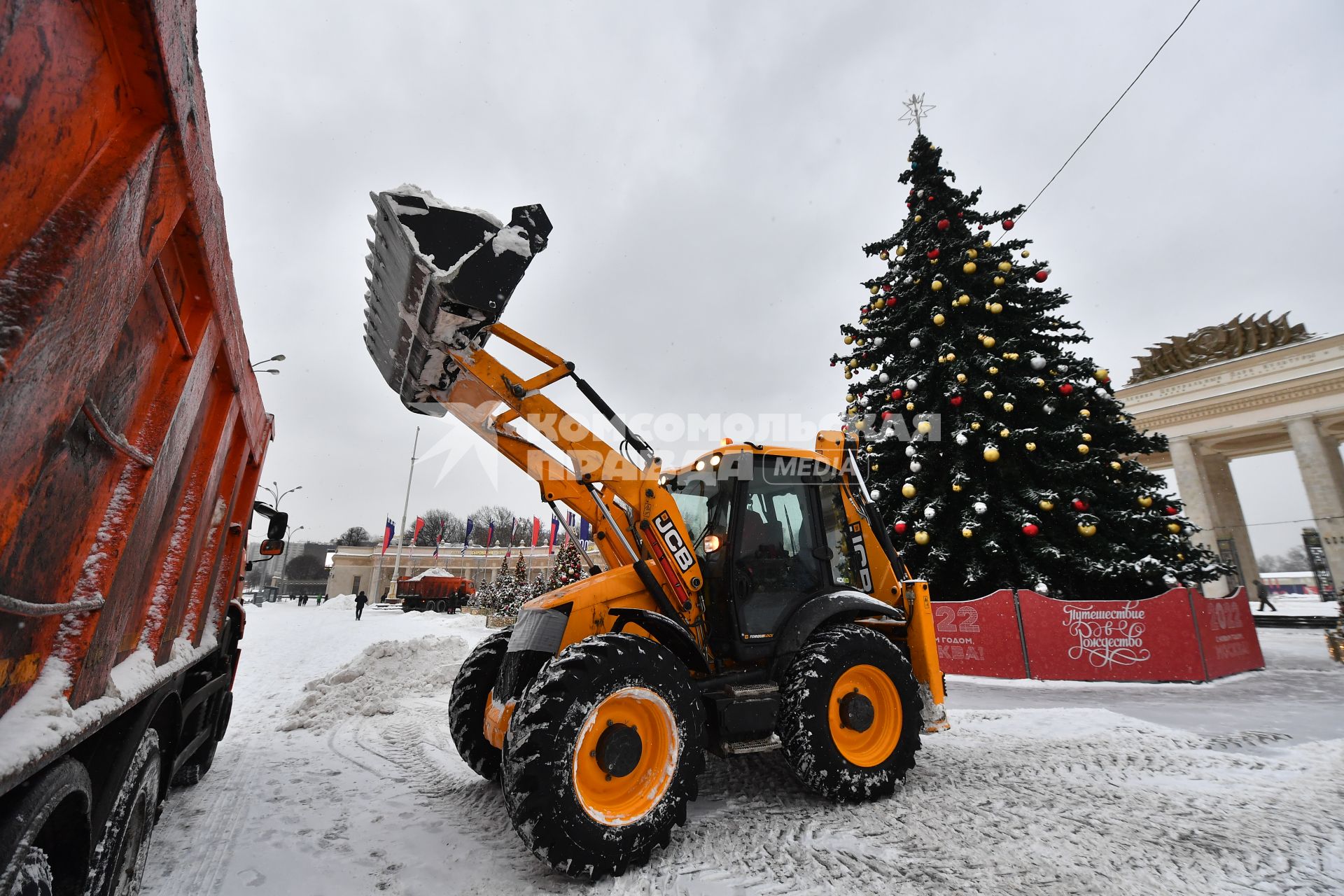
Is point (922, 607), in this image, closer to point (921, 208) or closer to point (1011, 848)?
point (1011, 848)

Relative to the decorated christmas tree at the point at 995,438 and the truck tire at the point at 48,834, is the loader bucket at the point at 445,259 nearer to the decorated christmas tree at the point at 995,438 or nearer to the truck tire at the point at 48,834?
the truck tire at the point at 48,834

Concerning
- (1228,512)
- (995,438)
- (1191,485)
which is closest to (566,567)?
(995,438)

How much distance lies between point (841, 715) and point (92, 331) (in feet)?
14.2

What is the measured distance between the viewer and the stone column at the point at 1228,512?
2528 cm

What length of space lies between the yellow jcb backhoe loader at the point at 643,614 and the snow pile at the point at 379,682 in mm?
3101

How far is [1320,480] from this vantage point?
888 inches

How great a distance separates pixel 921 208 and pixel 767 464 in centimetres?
1029

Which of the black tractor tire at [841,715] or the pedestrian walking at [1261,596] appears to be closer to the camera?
the black tractor tire at [841,715]

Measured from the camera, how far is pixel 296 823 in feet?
12.0

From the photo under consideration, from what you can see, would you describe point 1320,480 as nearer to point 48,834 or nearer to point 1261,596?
point 1261,596

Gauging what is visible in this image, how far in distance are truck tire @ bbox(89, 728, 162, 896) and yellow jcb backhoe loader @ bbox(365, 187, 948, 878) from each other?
1.44 m

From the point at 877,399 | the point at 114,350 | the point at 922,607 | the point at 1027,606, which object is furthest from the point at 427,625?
the point at 114,350

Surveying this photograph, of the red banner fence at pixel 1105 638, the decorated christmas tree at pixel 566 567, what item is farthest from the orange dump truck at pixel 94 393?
the decorated christmas tree at pixel 566 567

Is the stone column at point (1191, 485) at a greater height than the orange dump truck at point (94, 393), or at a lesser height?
greater
